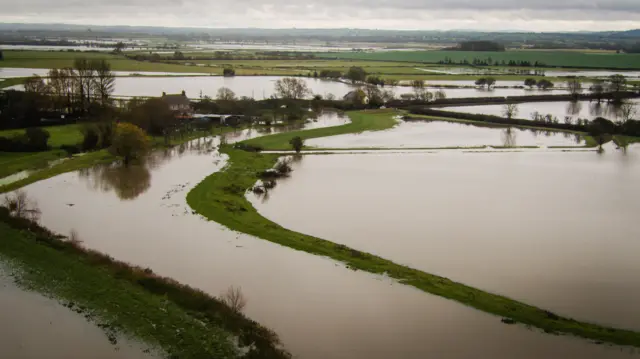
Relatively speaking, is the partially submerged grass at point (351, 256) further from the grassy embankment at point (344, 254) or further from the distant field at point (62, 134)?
the distant field at point (62, 134)

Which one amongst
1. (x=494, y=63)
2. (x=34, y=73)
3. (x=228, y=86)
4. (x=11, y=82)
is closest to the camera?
(x=11, y=82)

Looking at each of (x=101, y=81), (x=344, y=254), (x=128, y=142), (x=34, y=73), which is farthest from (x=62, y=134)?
(x=34, y=73)

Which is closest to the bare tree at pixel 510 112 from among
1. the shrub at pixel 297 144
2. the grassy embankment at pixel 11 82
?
the shrub at pixel 297 144

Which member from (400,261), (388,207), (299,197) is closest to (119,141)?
(299,197)

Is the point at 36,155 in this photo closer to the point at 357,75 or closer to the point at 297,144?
the point at 297,144

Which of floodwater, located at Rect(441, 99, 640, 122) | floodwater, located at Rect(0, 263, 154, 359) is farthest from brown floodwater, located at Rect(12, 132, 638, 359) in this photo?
floodwater, located at Rect(441, 99, 640, 122)
